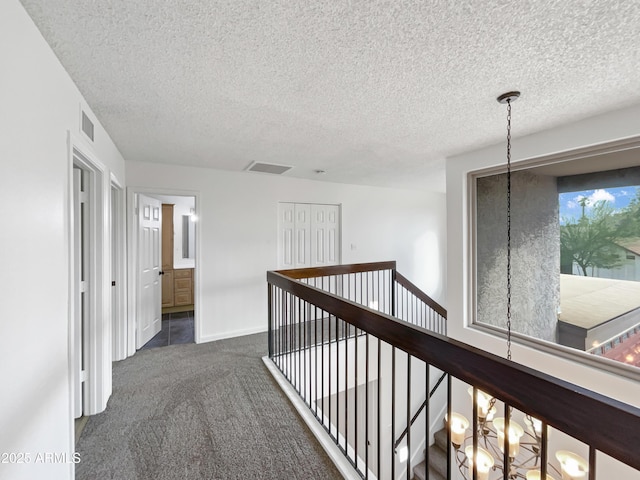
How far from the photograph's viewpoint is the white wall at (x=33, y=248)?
3.25 feet

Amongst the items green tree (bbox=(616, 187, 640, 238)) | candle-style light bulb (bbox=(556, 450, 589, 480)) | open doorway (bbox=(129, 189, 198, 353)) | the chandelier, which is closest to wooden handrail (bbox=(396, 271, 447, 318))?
the chandelier

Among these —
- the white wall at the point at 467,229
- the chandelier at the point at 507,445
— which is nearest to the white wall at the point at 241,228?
the white wall at the point at 467,229

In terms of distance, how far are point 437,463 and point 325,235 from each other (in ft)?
12.3

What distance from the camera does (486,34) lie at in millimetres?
1258

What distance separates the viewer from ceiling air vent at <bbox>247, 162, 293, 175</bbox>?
3.51m

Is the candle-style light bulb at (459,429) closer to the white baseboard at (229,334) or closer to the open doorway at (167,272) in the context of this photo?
the white baseboard at (229,334)

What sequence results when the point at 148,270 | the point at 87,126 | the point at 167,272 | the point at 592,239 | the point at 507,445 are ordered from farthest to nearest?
the point at 167,272
the point at 148,270
the point at 592,239
the point at 87,126
the point at 507,445

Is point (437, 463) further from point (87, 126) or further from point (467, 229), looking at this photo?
point (87, 126)

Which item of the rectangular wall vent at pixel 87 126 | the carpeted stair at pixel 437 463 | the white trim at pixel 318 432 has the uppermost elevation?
the rectangular wall vent at pixel 87 126

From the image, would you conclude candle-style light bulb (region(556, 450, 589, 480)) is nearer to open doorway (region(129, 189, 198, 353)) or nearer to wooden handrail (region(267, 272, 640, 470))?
wooden handrail (region(267, 272, 640, 470))

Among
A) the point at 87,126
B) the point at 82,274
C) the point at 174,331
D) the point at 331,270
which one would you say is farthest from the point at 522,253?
the point at 174,331

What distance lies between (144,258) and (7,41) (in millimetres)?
2894

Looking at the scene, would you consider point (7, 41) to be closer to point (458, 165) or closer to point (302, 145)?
point (302, 145)

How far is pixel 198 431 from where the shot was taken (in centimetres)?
193
